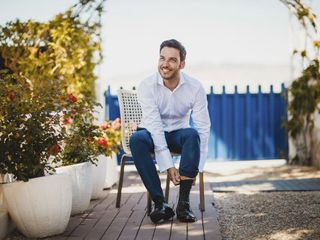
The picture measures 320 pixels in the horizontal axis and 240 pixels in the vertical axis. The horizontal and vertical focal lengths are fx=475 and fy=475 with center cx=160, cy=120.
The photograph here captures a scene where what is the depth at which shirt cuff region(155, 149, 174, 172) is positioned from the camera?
3186mm

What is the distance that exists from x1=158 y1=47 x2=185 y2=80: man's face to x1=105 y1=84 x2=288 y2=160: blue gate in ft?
14.1

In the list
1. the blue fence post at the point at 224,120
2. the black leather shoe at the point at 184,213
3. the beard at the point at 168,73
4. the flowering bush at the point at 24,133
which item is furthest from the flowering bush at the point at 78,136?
the blue fence post at the point at 224,120

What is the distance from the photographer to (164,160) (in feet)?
10.5

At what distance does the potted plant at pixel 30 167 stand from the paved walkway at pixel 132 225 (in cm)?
17

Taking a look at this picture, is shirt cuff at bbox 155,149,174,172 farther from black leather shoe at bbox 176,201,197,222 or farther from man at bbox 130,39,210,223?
black leather shoe at bbox 176,201,197,222

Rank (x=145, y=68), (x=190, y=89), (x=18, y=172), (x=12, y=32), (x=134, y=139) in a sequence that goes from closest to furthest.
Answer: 1. (x=18, y=172)
2. (x=134, y=139)
3. (x=190, y=89)
4. (x=12, y=32)
5. (x=145, y=68)

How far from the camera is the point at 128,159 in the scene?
747 centimetres

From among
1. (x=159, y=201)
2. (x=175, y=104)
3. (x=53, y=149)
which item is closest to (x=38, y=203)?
(x=53, y=149)

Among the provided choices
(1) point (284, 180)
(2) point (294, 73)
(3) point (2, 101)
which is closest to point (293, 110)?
(2) point (294, 73)

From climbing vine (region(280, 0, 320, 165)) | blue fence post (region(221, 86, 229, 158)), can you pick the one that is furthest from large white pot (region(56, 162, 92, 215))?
blue fence post (region(221, 86, 229, 158))

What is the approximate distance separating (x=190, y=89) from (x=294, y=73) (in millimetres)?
3847

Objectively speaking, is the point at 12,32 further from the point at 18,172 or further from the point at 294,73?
the point at 294,73

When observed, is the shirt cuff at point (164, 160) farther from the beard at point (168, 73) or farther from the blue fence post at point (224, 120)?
the blue fence post at point (224, 120)

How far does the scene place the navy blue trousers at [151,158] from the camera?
3115 millimetres
